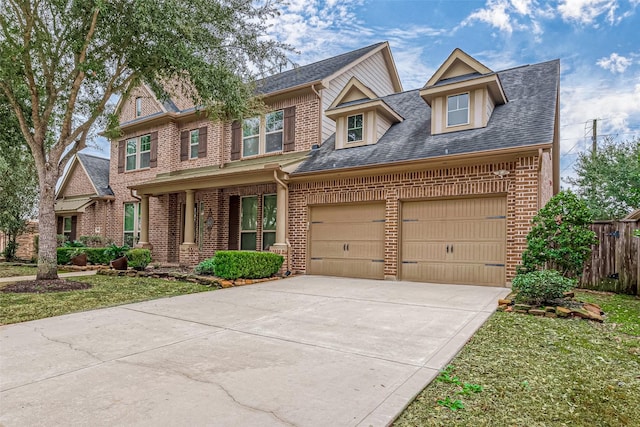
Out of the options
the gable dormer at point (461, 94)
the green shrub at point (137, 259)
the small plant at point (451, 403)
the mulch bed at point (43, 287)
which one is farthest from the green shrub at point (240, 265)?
the small plant at point (451, 403)

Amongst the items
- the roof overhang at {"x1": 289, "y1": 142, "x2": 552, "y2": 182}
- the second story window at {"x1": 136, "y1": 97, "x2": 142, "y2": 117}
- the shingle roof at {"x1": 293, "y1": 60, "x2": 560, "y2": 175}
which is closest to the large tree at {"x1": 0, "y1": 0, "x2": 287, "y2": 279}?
the roof overhang at {"x1": 289, "y1": 142, "x2": 552, "y2": 182}

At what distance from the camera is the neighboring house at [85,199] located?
17719 millimetres

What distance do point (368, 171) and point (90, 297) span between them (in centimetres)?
681

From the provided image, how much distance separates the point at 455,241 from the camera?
9.16 metres

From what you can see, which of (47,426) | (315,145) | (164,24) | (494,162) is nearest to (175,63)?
(164,24)

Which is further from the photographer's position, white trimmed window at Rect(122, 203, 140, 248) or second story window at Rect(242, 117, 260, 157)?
white trimmed window at Rect(122, 203, 140, 248)

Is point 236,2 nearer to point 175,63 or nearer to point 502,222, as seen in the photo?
point 175,63

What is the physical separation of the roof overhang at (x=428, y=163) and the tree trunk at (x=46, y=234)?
237 inches

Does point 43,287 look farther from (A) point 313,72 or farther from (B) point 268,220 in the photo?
(A) point 313,72

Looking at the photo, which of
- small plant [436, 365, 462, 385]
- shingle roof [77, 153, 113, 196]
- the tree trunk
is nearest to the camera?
small plant [436, 365, 462, 385]

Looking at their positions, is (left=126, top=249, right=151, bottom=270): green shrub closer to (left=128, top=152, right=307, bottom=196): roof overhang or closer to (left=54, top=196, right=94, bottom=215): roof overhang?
(left=128, top=152, right=307, bottom=196): roof overhang

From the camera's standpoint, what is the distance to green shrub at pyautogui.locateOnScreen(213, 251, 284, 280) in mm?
9656

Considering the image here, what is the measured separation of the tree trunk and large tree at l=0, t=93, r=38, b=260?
7.38 metres

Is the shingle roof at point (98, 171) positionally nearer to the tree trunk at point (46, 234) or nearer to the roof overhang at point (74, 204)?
Result: the roof overhang at point (74, 204)
